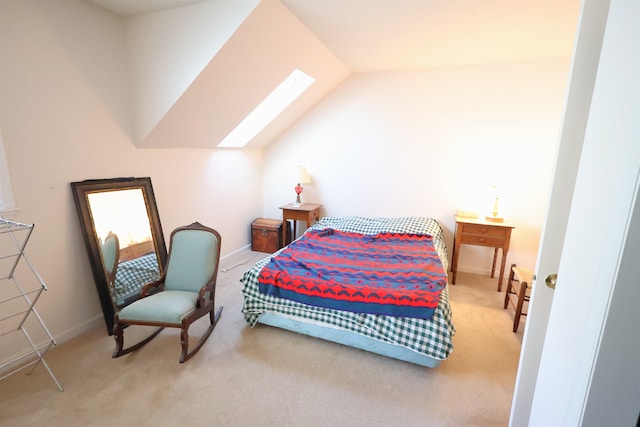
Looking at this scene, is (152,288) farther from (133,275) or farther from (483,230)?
(483,230)

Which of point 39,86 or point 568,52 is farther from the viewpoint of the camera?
point 568,52

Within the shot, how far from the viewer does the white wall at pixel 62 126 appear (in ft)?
5.96

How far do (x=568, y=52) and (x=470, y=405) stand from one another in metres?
3.16

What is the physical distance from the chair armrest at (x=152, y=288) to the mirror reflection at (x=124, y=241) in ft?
0.62

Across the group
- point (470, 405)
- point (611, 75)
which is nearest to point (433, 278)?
point (470, 405)

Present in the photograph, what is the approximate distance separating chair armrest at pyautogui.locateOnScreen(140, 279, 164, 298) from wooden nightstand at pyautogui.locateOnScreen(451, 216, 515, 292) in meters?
2.78

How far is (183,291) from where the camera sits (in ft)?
7.48

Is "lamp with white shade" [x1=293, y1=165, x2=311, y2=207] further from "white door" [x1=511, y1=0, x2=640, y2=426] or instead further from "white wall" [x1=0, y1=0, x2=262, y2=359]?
"white door" [x1=511, y1=0, x2=640, y2=426]

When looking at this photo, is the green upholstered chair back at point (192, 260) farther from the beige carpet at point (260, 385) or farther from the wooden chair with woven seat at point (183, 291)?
the beige carpet at point (260, 385)

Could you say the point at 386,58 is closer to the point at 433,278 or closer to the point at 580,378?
the point at 433,278

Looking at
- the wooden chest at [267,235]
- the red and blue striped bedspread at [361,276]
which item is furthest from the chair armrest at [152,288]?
the wooden chest at [267,235]

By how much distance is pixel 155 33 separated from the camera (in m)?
2.33

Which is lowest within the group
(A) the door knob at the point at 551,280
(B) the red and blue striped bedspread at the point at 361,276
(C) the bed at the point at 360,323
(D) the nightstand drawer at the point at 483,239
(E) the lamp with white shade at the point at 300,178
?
(C) the bed at the point at 360,323

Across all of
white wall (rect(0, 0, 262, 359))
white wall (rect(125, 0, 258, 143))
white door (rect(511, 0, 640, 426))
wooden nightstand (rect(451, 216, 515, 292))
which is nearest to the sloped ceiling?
white wall (rect(125, 0, 258, 143))
